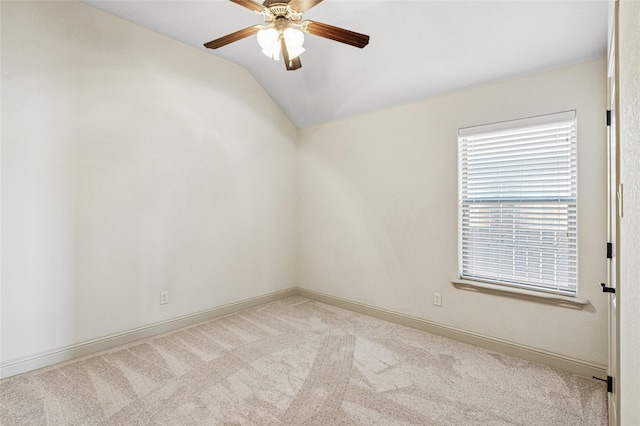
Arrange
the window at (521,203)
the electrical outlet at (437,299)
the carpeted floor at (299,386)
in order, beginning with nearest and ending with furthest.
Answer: the carpeted floor at (299,386) < the window at (521,203) < the electrical outlet at (437,299)

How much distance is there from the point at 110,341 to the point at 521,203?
3.68 m

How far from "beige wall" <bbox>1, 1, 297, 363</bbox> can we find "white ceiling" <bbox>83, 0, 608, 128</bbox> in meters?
0.39

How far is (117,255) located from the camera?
2854 millimetres

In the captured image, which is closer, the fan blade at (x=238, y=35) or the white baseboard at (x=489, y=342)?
the fan blade at (x=238, y=35)

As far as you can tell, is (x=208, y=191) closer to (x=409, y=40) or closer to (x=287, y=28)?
(x=287, y=28)

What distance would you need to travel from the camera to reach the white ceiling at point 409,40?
2240 millimetres

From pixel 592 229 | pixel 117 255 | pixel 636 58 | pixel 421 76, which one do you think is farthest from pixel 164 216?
pixel 592 229

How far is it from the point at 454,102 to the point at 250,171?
2342mm

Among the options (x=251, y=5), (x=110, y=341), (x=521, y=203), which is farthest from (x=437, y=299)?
(x=110, y=341)

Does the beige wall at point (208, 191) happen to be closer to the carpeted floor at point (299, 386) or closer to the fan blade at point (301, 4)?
the carpeted floor at point (299, 386)

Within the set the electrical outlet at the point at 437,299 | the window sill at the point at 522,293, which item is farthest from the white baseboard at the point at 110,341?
the window sill at the point at 522,293

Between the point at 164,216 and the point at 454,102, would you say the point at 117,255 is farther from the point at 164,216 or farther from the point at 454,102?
the point at 454,102

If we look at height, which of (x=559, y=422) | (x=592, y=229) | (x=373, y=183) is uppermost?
(x=373, y=183)

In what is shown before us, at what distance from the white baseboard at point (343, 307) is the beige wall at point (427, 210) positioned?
0.05 metres
